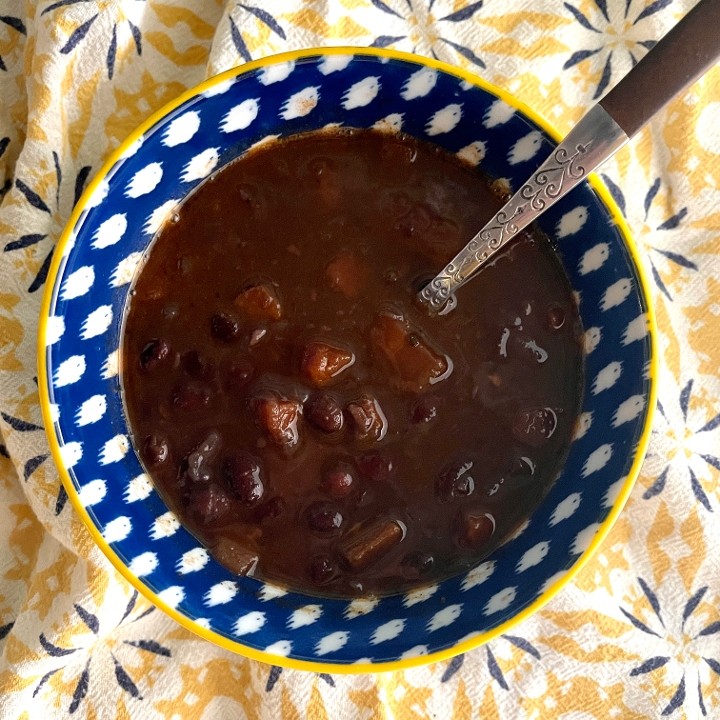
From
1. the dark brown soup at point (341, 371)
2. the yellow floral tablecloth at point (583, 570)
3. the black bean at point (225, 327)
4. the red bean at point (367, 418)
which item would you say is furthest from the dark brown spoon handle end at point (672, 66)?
the black bean at point (225, 327)

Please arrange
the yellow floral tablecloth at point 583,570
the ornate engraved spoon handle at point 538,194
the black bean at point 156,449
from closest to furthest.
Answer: the ornate engraved spoon handle at point 538,194 → the black bean at point 156,449 → the yellow floral tablecloth at point 583,570

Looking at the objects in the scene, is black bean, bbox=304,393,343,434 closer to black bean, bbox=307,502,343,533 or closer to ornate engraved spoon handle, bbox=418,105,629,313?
black bean, bbox=307,502,343,533

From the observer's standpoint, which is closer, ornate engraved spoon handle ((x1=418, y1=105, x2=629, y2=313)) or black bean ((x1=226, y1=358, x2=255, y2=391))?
ornate engraved spoon handle ((x1=418, y1=105, x2=629, y2=313))

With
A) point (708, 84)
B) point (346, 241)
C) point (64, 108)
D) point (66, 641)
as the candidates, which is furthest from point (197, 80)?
point (66, 641)

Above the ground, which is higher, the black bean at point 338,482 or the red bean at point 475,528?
the black bean at point 338,482

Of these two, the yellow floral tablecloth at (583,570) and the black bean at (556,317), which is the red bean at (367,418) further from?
the yellow floral tablecloth at (583,570)

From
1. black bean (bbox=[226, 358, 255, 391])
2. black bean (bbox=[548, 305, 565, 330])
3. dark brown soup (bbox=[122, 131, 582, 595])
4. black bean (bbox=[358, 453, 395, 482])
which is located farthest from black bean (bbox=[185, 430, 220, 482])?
black bean (bbox=[548, 305, 565, 330])
